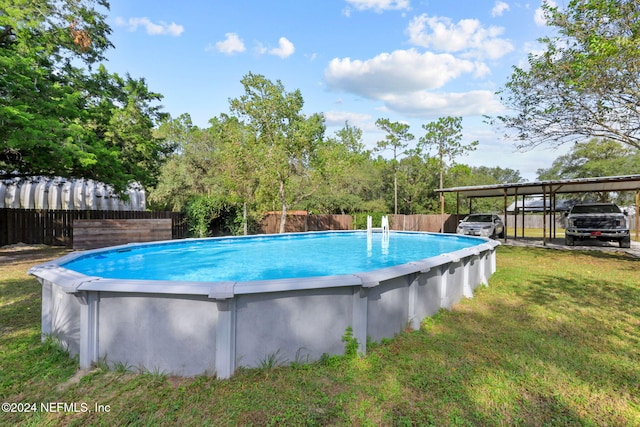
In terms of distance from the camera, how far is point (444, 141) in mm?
33750

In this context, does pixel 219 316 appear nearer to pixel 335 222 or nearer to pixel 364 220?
pixel 335 222

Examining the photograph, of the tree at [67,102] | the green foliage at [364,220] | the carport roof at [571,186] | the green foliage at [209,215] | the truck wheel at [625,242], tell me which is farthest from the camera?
the green foliage at [364,220]

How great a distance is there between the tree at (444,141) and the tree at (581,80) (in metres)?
22.5

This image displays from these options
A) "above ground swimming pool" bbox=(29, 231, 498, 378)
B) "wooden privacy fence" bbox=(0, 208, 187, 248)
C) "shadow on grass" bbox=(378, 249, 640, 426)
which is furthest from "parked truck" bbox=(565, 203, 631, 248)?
"wooden privacy fence" bbox=(0, 208, 187, 248)

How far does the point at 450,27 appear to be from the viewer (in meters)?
11.3

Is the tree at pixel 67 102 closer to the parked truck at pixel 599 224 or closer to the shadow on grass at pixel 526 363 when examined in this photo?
the shadow on grass at pixel 526 363

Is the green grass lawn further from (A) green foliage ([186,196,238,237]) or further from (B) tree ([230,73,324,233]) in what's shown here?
(B) tree ([230,73,324,233])

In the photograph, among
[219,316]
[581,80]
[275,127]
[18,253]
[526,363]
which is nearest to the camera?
[219,316]

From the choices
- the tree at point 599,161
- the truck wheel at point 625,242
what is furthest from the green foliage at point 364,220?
the tree at point 599,161

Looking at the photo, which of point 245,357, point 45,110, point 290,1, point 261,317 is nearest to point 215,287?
point 261,317

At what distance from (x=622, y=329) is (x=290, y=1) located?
12.7 meters

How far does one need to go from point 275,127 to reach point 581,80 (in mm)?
12280

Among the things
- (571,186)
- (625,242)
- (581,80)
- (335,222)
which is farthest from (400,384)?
(335,222)

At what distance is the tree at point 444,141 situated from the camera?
109ft
